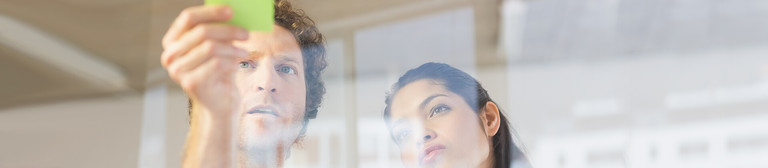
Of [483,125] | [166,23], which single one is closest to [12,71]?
[166,23]

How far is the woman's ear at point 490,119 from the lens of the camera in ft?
3.44

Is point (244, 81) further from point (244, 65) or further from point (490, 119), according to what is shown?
point (490, 119)

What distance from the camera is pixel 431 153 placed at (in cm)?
102

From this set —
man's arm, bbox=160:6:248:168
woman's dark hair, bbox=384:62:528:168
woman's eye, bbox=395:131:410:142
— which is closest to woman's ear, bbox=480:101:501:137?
woman's dark hair, bbox=384:62:528:168

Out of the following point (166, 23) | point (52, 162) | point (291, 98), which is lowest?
point (52, 162)

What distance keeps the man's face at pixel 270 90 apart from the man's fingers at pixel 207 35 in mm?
323

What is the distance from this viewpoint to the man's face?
0.87 m

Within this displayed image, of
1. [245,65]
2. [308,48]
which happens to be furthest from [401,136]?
[245,65]

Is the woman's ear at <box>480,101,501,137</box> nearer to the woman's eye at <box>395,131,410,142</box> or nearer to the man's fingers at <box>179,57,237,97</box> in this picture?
the woman's eye at <box>395,131,410,142</box>

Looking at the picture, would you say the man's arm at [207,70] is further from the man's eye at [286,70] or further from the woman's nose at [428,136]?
the woman's nose at [428,136]

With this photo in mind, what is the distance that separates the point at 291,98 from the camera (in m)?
0.94

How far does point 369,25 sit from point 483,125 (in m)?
0.58

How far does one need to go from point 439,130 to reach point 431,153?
0.04 meters

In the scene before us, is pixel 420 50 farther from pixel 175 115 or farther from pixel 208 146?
pixel 208 146
